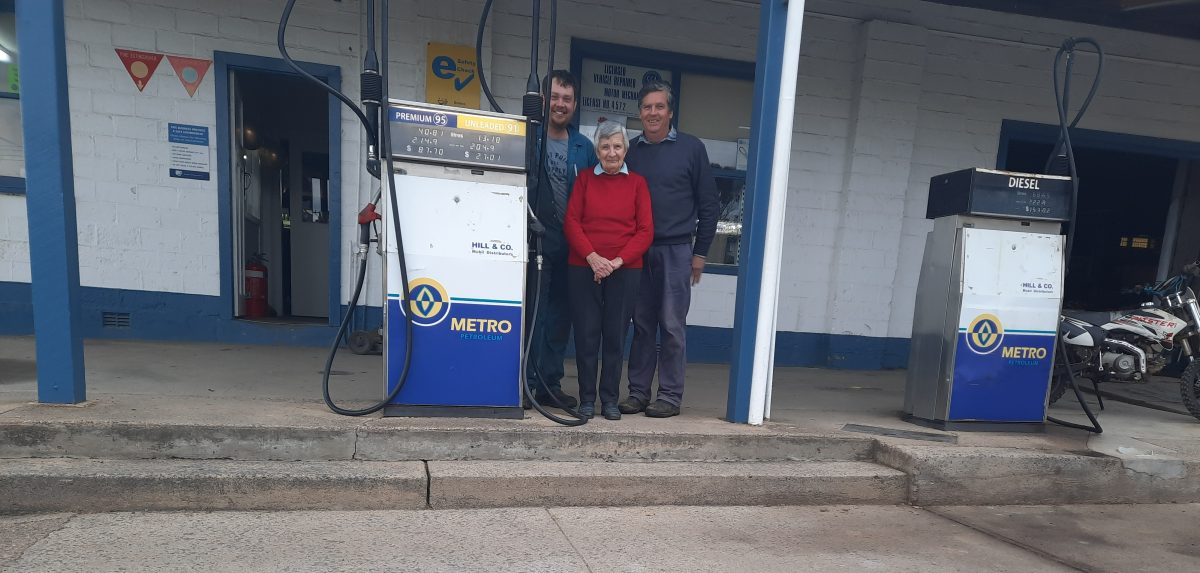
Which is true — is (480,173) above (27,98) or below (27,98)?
below

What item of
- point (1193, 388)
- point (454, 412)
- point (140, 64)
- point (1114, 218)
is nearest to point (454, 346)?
Result: point (454, 412)

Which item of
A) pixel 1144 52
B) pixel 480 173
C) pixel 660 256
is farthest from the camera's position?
pixel 1144 52

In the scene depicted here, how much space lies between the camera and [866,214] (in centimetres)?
637

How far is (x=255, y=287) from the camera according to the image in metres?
6.15

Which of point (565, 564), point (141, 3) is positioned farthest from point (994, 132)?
point (141, 3)

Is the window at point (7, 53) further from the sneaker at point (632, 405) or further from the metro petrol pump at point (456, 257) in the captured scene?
the sneaker at point (632, 405)

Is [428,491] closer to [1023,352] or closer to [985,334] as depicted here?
[985,334]

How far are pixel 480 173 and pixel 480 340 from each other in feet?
2.87

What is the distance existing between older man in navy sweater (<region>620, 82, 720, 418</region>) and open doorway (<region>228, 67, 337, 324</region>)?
13.9 feet

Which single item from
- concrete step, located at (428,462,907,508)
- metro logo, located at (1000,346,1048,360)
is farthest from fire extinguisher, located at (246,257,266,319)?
metro logo, located at (1000,346,1048,360)

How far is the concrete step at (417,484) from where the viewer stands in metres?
2.68

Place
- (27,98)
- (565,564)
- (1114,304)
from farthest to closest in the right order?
1. (1114,304)
2. (27,98)
3. (565,564)

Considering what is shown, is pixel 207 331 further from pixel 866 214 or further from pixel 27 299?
pixel 866 214

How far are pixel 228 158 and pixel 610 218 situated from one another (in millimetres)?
3910
